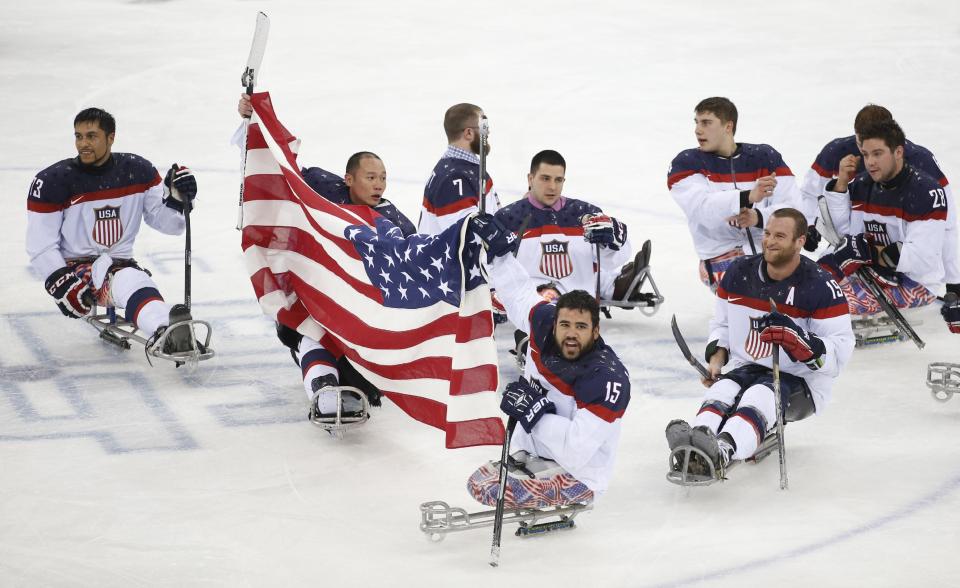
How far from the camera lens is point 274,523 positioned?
5230mm

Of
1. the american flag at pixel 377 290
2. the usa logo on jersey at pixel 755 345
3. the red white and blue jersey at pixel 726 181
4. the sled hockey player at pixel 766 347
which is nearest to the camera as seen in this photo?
the american flag at pixel 377 290

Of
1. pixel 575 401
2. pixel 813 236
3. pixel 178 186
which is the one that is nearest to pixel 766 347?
pixel 575 401

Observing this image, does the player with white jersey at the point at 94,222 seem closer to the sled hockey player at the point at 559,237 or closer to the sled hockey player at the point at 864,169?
the sled hockey player at the point at 559,237

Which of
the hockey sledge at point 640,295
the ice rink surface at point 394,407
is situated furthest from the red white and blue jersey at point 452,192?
the ice rink surface at point 394,407

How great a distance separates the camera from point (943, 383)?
6.53m

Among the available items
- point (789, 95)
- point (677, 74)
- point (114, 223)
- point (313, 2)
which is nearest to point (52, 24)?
point (313, 2)

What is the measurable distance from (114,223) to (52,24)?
10609 millimetres

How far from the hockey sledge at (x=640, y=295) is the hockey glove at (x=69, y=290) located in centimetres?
275

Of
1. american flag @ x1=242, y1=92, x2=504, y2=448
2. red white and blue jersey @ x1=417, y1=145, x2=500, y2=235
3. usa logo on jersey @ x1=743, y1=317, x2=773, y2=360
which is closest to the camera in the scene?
american flag @ x1=242, y1=92, x2=504, y2=448

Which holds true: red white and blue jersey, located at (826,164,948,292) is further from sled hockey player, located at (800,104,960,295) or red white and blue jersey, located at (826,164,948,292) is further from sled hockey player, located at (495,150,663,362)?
sled hockey player, located at (495,150,663,362)

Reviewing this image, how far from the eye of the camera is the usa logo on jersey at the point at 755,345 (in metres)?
5.83

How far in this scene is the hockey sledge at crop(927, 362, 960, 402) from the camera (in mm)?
6496

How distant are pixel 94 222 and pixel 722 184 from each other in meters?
3.36

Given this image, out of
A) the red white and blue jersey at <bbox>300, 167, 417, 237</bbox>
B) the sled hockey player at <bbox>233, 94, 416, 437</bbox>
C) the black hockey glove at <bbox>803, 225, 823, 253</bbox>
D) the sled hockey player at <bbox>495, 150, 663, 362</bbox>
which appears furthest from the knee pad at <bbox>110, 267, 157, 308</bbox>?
the black hockey glove at <bbox>803, 225, 823, 253</bbox>
